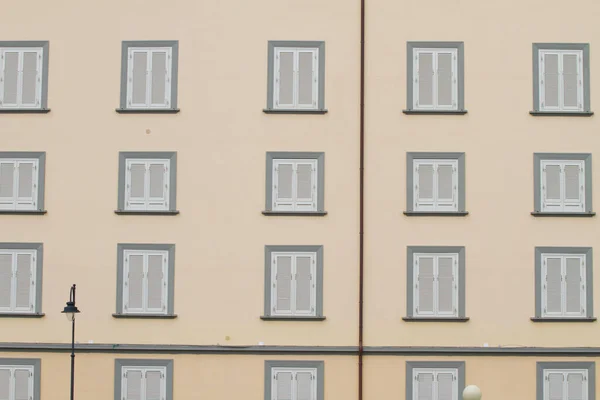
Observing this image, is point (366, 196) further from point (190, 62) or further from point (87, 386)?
point (87, 386)

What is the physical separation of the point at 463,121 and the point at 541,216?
2.84 m

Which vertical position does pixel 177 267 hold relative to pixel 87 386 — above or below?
above

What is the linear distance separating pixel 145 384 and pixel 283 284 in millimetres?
3899

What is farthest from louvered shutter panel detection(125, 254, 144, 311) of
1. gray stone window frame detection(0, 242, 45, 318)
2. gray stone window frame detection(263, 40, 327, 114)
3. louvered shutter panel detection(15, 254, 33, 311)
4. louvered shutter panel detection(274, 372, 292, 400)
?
gray stone window frame detection(263, 40, 327, 114)

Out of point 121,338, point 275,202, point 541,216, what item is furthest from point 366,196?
point 121,338

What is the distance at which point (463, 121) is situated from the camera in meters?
25.1

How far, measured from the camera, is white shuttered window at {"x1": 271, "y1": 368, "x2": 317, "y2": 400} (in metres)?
24.6

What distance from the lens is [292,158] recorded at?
25.0 meters

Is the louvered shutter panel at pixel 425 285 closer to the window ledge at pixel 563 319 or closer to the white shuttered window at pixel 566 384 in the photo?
the window ledge at pixel 563 319

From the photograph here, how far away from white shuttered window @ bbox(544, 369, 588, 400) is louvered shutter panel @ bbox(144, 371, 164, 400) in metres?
8.81

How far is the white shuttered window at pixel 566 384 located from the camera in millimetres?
24625

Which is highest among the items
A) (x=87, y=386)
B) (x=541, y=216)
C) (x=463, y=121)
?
(x=463, y=121)

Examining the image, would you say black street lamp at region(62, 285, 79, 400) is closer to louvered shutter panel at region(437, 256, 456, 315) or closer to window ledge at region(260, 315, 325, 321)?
window ledge at region(260, 315, 325, 321)

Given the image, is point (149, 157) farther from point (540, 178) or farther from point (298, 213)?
point (540, 178)
